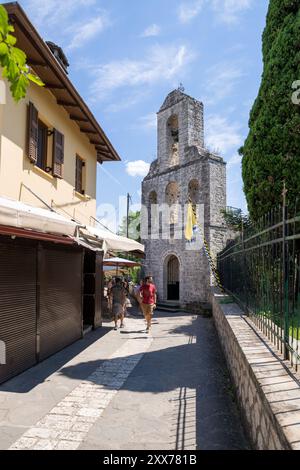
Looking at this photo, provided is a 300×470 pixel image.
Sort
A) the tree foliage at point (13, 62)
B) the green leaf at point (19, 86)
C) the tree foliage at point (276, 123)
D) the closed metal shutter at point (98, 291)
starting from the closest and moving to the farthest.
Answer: the tree foliage at point (13, 62) < the green leaf at point (19, 86) < the tree foliage at point (276, 123) < the closed metal shutter at point (98, 291)

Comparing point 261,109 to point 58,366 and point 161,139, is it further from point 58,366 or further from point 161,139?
point 161,139

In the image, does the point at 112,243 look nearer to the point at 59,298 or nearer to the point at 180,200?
the point at 59,298

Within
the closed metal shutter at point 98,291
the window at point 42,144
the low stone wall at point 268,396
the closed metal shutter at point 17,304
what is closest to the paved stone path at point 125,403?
the closed metal shutter at point 17,304

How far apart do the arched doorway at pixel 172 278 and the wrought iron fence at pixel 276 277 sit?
48.1 feet

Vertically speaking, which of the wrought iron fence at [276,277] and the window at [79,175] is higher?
the window at [79,175]

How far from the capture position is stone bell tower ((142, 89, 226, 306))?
60.2 feet

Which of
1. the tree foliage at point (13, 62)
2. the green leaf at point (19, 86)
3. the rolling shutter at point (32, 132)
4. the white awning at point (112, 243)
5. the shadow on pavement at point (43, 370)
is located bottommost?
the shadow on pavement at point (43, 370)

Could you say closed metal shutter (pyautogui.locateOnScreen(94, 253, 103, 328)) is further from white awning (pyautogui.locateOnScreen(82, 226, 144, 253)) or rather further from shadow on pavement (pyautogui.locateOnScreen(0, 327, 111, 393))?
shadow on pavement (pyautogui.locateOnScreen(0, 327, 111, 393))

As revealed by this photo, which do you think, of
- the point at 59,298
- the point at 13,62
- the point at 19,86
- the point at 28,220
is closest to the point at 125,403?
the point at 28,220

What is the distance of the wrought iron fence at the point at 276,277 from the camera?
369 cm

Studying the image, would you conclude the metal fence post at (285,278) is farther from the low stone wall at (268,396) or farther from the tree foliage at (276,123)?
the tree foliage at (276,123)

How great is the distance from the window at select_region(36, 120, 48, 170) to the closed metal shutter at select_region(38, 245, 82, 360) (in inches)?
89.7

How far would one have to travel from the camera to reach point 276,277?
15.3 feet

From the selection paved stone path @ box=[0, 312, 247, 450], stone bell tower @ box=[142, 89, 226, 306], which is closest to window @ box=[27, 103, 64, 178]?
paved stone path @ box=[0, 312, 247, 450]
